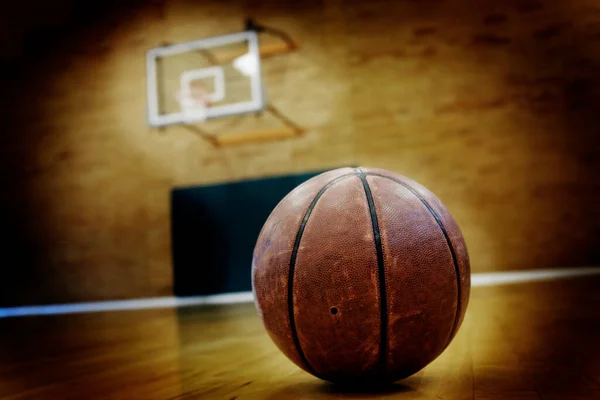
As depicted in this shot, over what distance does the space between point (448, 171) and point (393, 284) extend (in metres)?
4.33

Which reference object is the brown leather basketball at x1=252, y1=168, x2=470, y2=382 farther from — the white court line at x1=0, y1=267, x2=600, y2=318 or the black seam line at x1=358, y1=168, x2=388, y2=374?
the white court line at x1=0, y1=267, x2=600, y2=318

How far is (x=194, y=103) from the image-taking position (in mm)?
5719

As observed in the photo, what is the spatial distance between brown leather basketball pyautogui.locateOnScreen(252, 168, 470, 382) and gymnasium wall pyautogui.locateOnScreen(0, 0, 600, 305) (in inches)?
161

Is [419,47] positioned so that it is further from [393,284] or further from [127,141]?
[393,284]

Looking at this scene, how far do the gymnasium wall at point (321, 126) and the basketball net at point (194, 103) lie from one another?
1.16 feet

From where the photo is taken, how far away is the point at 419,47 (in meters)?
5.48

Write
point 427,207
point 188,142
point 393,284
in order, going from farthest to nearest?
point 188,142 < point 427,207 < point 393,284

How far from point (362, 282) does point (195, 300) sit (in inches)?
187

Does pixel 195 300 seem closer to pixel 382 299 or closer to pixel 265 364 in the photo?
pixel 265 364

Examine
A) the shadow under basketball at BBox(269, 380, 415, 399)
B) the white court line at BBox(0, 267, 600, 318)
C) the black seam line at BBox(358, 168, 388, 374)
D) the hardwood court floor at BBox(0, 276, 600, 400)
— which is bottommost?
the white court line at BBox(0, 267, 600, 318)

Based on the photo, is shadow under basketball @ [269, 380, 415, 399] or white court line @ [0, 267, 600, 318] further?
white court line @ [0, 267, 600, 318]

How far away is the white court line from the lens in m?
5.00

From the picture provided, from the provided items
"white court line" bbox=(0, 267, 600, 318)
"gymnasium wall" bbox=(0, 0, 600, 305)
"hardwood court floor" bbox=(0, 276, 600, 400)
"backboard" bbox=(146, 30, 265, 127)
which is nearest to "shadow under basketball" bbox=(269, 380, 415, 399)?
"hardwood court floor" bbox=(0, 276, 600, 400)

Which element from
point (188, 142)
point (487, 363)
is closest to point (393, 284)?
point (487, 363)
